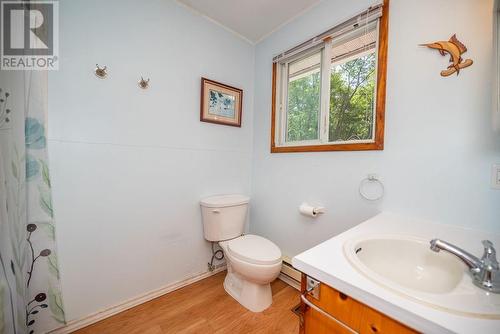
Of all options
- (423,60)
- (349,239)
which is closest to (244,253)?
(349,239)

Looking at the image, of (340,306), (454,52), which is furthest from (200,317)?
(454,52)

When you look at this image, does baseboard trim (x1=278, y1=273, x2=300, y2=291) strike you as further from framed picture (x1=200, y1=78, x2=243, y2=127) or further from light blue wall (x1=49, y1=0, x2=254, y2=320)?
framed picture (x1=200, y1=78, x2=243, y2=127)

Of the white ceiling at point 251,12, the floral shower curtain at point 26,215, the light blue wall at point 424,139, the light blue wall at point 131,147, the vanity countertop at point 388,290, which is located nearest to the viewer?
the vanity countertop at point 388,290

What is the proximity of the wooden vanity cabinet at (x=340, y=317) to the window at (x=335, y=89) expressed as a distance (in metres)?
0.96

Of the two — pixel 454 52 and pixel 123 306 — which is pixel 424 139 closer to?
pixel 454 52

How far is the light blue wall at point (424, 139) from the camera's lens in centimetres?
89

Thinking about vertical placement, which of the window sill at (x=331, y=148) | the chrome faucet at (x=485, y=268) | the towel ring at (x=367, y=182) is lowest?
the chrome faucet at (x=485, y=268)

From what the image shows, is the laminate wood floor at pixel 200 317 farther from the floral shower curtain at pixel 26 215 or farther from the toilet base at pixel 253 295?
the floral shower curtain at pixel 26 215

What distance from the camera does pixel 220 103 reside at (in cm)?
179

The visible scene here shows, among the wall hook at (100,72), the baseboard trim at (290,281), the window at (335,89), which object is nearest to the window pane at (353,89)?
the window at (335,89)

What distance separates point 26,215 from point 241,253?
1170 millimetres

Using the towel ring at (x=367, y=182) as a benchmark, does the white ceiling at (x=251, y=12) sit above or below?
above

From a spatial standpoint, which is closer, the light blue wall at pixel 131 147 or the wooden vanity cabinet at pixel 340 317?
the wooden vanity cabinet at pixel 340 317

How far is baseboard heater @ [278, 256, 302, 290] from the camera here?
164cm
